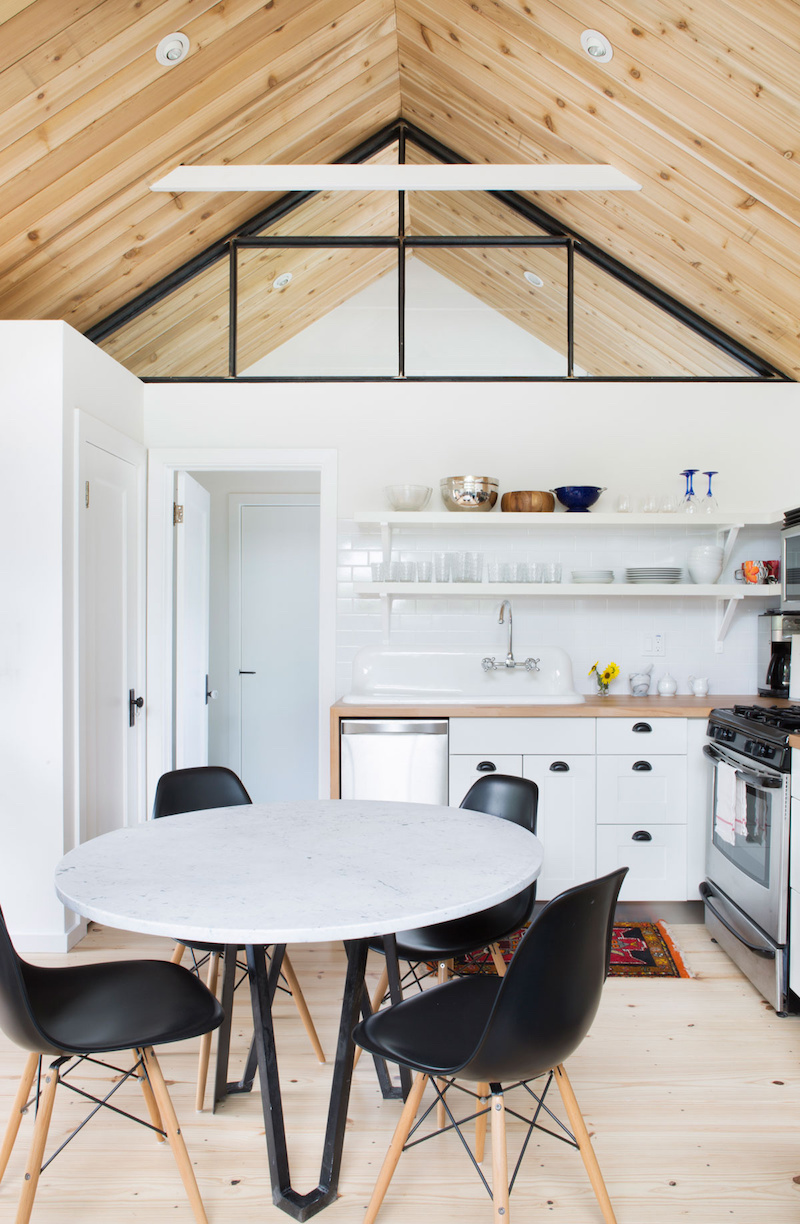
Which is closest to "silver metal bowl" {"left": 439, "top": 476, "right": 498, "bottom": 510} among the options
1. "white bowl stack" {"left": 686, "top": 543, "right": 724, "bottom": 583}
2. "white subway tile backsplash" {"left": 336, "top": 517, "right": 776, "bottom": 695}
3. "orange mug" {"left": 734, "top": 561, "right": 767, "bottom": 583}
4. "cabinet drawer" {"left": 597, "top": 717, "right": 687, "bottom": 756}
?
"white subway tile backsplash" {"left": 336, "top": 517, "right": 776, "bottom": 695}

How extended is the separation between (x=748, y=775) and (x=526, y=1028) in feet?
5.73

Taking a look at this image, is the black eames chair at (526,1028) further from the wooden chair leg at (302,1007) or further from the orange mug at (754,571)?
the orange mug at (754,571)

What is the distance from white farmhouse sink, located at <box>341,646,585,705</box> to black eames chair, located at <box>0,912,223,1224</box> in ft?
6.83

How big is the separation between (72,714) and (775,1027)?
105 inches

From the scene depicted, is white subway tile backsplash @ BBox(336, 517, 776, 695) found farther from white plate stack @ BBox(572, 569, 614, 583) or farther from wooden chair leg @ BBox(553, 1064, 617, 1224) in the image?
wooden chair leg @ BBox(553, 1064, 617, 1224)

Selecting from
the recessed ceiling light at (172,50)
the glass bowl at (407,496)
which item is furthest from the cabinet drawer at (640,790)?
the recessed ceiling light at (172,50)

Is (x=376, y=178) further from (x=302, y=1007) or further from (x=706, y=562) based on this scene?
(x=302, y=1007)

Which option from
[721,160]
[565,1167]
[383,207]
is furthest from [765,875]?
[383,207]

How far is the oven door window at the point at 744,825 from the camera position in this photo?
109 inches

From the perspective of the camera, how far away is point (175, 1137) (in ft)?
5.23

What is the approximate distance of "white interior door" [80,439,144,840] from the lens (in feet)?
10.6

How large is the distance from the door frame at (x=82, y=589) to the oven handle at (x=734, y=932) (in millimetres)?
2487

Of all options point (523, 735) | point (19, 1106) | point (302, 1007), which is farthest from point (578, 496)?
point (19, 1106)

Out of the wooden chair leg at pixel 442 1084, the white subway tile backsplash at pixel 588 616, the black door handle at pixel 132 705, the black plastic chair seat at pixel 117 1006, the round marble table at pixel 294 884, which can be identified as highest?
the white subway tile backsplash at pixel 588 616
